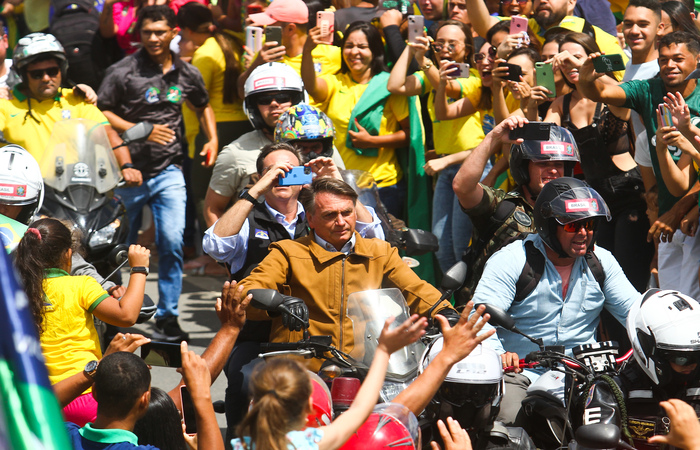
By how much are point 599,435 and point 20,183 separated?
11.7ft

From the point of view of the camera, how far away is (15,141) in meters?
6.60

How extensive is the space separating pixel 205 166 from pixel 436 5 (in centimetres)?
243

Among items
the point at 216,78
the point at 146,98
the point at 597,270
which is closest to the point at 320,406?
the point at 597,270

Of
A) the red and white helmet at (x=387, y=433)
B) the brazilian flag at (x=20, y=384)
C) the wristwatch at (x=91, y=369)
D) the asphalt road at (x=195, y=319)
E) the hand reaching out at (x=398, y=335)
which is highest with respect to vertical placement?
Answer: the brazilian flag at (x=20, y=384)

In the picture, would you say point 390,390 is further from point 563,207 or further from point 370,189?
point 370,189

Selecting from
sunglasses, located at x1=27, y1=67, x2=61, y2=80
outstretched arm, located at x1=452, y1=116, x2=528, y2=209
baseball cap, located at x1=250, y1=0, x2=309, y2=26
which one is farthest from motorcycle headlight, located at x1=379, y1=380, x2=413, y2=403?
baseball cap, located at x1=250, y1=0, x2=309, y2=26

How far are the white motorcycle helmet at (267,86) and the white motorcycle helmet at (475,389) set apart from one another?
3.05 metres

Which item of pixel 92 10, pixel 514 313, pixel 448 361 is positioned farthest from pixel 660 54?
pixel 92 10

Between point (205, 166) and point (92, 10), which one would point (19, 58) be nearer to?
point (205, 166)

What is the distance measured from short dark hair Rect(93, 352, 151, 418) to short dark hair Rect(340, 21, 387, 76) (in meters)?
4.65

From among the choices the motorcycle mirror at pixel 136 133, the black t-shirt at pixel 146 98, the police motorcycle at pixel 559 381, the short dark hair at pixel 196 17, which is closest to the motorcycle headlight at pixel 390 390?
the police motorcycle at pixel 559 381

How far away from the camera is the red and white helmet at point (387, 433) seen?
119 inches

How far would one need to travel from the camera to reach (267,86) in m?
6.18

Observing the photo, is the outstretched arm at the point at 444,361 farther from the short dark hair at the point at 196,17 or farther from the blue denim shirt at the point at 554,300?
the short dark hair at the point at 196,17
